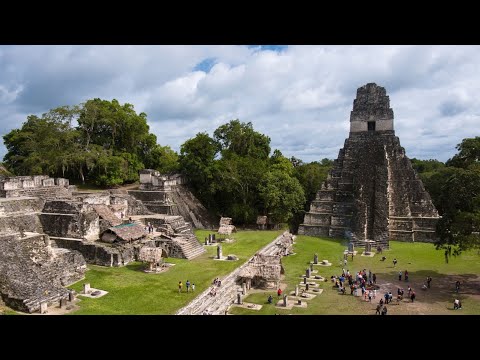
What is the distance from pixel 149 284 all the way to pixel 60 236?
6.74m

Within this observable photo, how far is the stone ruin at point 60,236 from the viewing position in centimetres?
1312

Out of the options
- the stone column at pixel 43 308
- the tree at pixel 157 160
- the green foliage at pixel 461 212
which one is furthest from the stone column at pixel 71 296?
the tree at pixel 157 160

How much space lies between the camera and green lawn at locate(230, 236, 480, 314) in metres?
14.4

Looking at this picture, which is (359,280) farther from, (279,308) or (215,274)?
(215,274)

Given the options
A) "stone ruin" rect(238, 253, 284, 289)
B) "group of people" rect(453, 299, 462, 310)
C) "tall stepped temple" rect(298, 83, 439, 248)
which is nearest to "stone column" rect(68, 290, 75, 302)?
"stone ruin" rect(238, 253, 284, 289)

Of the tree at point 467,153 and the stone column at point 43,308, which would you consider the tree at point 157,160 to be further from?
the tree at point 467,153

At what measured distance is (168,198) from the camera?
27875 millimetres

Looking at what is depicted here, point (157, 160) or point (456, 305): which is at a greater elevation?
point (157, 160)

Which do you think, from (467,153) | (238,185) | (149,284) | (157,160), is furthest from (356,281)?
(157,160)

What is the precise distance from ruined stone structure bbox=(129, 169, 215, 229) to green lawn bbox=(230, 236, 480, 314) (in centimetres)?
848

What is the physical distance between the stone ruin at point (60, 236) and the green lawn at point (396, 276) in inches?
239

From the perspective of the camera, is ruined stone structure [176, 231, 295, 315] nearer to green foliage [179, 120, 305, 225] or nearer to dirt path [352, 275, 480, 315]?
dirt path [352, 275, 480, 315]

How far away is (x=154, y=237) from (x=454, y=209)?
50.5ft

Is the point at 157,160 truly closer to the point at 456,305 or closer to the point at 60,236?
the point at 60,236
